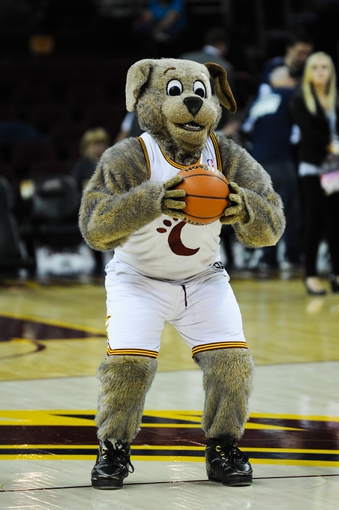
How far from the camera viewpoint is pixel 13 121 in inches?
451

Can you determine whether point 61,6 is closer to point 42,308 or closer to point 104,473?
point 42,308

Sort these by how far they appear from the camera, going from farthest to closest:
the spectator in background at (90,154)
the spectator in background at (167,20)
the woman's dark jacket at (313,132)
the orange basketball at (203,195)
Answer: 1. the spectator in background at (167,20)
2. the spectator in background at (90,154)
3. the woman's dark jacket at (313,132)
4. the orange basketball at (203,195)

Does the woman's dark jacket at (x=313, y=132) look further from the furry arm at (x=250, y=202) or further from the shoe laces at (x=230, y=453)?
the shoe laces at (x=230, y=453)

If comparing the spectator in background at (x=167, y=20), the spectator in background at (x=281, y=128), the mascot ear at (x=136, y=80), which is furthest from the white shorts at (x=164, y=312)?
the spectator in background at (x=167, y=20)

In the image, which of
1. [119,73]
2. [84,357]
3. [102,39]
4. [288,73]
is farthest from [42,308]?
[102,39]

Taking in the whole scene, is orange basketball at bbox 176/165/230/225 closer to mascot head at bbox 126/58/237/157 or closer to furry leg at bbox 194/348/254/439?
mascot head at bbox 126/58/237/157

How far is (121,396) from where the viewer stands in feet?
10.1

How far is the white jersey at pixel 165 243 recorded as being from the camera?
3.25 metres

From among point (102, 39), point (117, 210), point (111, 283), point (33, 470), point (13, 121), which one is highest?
point (102, 39)

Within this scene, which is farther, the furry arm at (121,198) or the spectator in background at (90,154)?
the spectator in background at (90,154)

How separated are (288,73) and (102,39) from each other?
15.9 ft

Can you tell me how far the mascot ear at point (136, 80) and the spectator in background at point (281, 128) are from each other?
5.81 m

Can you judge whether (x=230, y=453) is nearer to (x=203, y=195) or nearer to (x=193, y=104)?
(x=203, y=195)

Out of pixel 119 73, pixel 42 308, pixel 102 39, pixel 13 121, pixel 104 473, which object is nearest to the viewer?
pixel 104 473
